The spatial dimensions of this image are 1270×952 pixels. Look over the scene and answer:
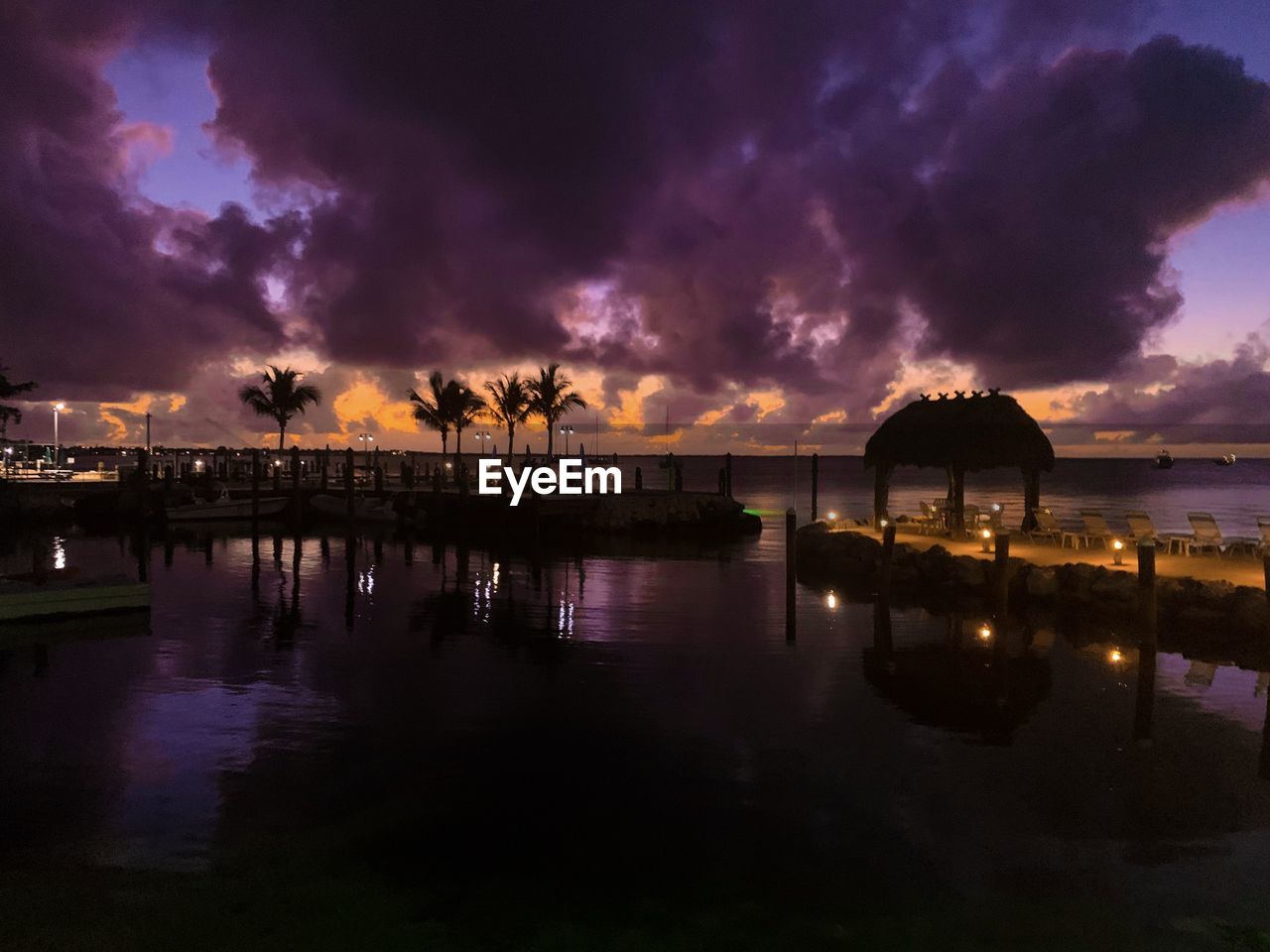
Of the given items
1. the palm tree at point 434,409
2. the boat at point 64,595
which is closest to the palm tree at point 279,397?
the palm tree at point 434,409

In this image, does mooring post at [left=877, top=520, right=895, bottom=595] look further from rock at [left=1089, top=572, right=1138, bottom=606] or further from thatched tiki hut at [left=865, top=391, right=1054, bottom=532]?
rock at [left=1089, top=572, right=1138, bottom=606]

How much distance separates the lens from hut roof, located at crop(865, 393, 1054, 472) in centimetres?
2556

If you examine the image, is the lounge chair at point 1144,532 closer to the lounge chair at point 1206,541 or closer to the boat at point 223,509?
the lounge chair at point 1206,541

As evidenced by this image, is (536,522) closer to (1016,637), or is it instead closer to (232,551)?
(232,551)

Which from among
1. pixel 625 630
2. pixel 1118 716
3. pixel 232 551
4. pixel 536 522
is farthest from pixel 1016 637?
pixel 232 551

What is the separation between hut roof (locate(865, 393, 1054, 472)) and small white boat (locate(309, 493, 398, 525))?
29206 mm

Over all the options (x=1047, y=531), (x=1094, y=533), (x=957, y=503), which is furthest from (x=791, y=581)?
(x=1047, y=531)

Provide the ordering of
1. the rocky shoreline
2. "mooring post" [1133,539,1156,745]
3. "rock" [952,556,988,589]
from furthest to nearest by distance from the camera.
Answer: "rock" [952,556,988,589] < the rocky shoreline < "mooring post" [1133,539,1156,745]

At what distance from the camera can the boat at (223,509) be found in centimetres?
4456

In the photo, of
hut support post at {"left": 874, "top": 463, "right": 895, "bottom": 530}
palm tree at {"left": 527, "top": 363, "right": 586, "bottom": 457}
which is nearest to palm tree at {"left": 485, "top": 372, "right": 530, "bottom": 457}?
palm tree at {"left": 527, "top": 363, "right": 586, "bottom": 457}

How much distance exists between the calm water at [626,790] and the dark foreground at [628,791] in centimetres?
5

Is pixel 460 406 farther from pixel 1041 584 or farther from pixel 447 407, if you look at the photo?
pixel 1041 584

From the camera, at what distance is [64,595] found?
19109 mm

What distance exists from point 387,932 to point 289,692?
801 cm
